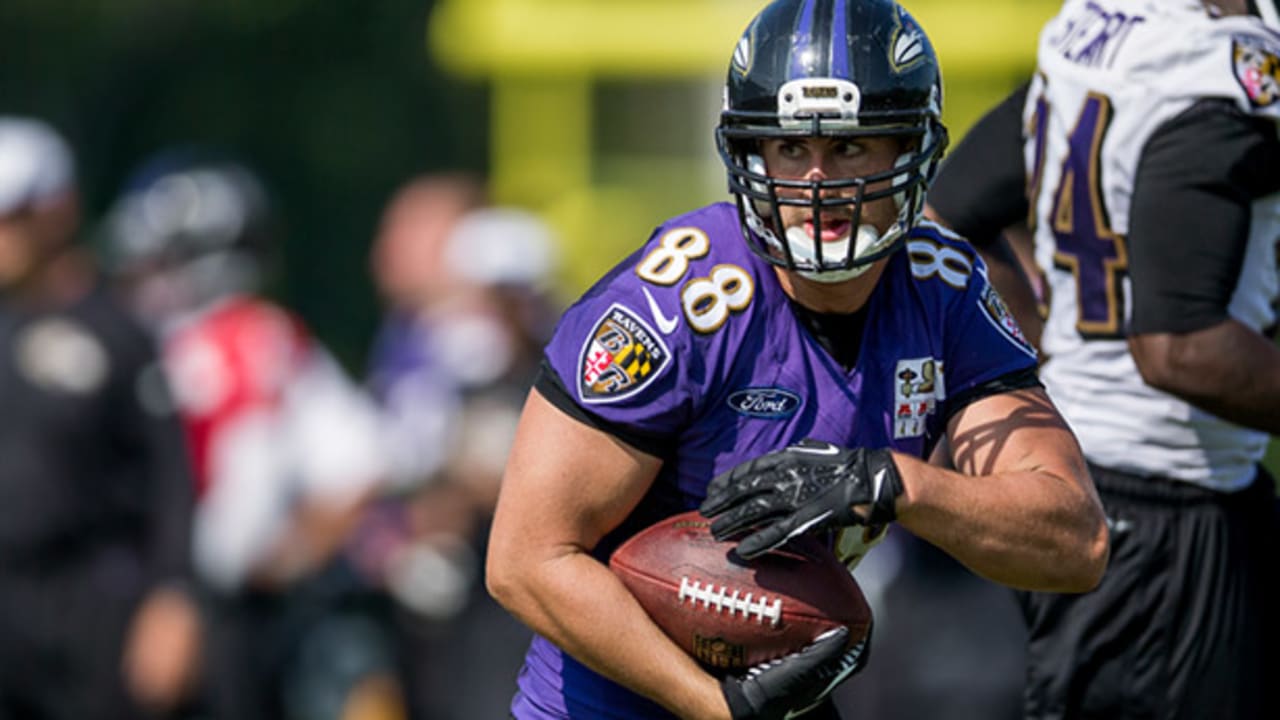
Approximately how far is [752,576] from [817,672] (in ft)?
0.64

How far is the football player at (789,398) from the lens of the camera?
3518 millimetres

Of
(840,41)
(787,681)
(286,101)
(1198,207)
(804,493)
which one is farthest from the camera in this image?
(286,101)

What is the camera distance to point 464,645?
7602mm

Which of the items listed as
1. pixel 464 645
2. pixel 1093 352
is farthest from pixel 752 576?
pixel 464 645

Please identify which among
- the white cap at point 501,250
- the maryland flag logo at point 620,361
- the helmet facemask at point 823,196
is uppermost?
the helmet facemask at point 823,196

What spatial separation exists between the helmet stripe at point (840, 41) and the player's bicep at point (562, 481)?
743mm

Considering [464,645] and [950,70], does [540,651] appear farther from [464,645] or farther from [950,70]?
[950,70]

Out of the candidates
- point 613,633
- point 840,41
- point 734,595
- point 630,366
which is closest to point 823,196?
point 840,41

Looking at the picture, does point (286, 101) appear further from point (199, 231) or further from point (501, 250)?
point (199, 231)

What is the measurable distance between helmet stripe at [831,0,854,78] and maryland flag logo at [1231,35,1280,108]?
0.92 metres

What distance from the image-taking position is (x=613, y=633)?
3537mm

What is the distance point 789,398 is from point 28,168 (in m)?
4.52

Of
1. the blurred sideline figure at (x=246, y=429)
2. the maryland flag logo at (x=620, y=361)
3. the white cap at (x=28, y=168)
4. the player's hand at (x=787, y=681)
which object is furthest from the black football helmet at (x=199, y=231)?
the player's hand at (x=787, y=681)

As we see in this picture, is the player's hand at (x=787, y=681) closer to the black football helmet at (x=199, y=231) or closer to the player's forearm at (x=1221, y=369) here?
the player's forearm at (x=1221, y=369)
